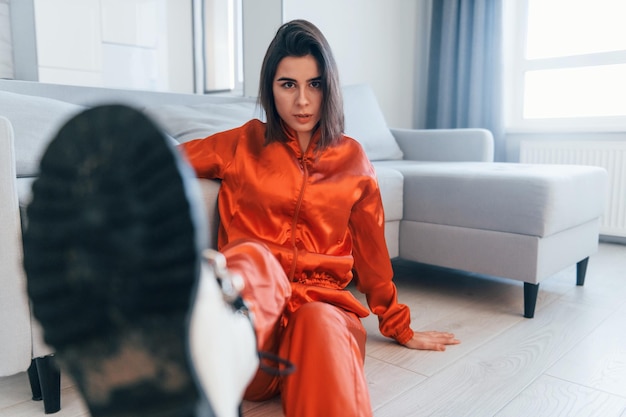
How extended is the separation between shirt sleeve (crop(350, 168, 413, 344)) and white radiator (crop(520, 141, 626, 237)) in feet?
7.07

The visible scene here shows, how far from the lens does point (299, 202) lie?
3.48 feet

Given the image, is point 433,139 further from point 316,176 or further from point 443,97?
point 316,176

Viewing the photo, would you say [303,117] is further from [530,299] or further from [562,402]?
[530,299]

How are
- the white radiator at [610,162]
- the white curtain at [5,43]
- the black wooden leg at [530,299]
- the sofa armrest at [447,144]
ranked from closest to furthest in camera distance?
the black wooden leg at [530,299] → the sofa armrest at [447,144] → the white radiator at [610,162] → the white curtain at [5,43]

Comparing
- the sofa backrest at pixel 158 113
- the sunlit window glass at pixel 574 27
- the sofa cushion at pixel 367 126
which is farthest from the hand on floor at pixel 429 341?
the sunlit window glass at pixel 574 27

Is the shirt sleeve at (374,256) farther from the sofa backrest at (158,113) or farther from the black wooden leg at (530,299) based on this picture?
the black wooden leg at (530,299)

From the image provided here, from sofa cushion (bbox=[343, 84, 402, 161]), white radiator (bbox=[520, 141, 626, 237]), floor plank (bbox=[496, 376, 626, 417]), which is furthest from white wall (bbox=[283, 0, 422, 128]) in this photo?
floor plank (bbox=[496, 376, 626, 417])

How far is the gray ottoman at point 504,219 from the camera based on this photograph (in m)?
1.59

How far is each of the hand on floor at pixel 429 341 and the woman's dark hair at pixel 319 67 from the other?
58cm

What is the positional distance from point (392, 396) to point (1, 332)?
782 millimetres

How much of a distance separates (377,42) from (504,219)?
206 cm

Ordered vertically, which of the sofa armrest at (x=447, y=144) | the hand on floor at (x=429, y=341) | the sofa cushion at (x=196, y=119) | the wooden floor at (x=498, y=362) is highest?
the sofa cushion at (x=196, y=119)

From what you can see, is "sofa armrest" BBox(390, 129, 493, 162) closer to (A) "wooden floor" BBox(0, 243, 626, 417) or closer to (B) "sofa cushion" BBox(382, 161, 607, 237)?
(B) "sofa cushion" BBox(382, 161, 607, 237)

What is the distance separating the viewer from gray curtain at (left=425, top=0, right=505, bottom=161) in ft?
10.5
